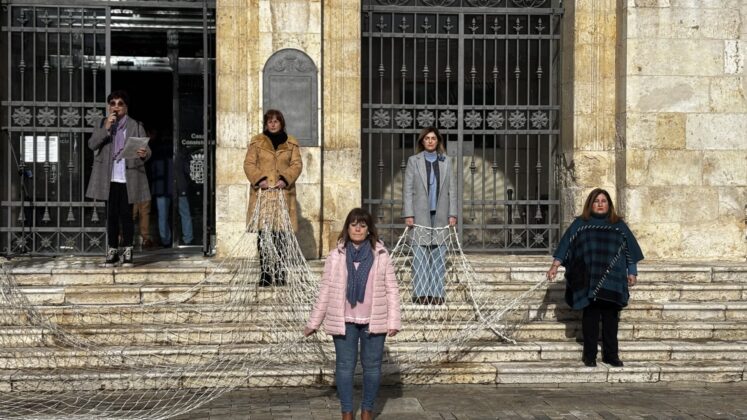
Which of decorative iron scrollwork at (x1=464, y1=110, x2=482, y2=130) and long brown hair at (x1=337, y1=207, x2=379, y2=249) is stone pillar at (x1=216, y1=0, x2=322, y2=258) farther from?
long brown hair at (x1=337, y1=207, x2=379, y2=249)

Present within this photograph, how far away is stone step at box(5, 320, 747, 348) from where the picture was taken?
30.2ft

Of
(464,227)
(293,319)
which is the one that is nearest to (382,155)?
(464,227)

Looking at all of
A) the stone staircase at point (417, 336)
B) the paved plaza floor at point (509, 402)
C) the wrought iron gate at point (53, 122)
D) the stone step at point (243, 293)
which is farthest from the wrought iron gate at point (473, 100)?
the paved plaza floor at point (509, 402)

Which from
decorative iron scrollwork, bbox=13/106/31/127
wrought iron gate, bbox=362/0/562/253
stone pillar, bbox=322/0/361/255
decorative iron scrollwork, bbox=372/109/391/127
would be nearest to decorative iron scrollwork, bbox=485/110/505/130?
wrought iron gate, bbox=362/0/562/253

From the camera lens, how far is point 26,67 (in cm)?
1290

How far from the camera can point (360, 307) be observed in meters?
7.13

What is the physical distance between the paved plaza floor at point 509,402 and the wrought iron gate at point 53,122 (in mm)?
4410

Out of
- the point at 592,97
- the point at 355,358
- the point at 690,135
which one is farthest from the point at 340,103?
the point at 355,358

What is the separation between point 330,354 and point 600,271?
2.34m

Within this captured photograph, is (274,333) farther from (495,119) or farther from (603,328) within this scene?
(495,119)

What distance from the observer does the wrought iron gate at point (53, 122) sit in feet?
40.5

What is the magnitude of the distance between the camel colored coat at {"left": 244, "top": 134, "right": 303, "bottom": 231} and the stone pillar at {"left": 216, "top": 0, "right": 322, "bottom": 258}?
1573 mm

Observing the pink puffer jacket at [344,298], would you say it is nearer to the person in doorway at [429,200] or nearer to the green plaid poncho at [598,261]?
the green plaid poncho at [598,261]

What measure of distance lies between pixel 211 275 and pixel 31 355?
215 centimetres
